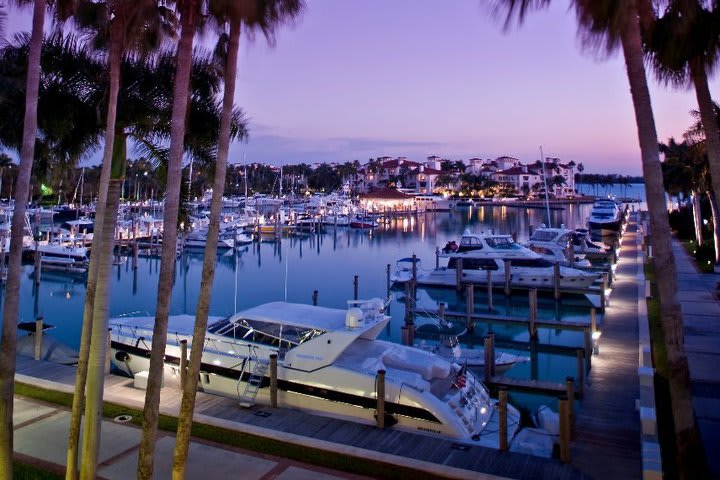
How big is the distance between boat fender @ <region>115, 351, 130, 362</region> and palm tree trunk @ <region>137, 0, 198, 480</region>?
11.5 meters

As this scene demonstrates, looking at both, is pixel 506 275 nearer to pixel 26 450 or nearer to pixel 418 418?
pixel 418 418

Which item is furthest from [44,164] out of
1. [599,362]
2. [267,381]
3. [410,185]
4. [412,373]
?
[410,185]

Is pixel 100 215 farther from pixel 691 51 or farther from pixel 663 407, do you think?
pixel 663 407

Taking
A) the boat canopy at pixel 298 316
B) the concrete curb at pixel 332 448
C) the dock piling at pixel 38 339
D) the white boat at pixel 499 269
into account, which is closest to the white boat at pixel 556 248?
the white boat at pixel 499 269

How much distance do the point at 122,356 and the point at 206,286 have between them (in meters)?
12.1

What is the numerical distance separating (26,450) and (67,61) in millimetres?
7251

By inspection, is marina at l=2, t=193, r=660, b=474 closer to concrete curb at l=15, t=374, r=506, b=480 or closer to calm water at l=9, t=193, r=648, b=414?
calm water at l=9, t=193, r=648, b=414

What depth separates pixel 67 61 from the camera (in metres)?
11.1

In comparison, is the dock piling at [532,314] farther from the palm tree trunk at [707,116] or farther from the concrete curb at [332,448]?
the concrete curb at [332,448]

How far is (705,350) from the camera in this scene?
1816 cm

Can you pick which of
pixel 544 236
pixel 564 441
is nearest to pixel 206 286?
pixel 564 441

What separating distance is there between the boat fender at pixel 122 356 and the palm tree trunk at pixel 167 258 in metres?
11.5

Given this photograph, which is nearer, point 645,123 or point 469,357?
point 645,123

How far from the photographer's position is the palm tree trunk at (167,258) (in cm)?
692
